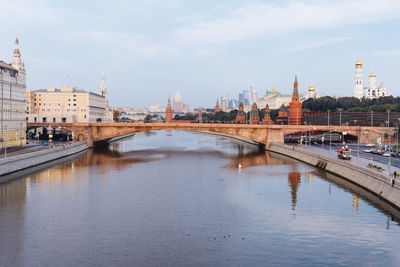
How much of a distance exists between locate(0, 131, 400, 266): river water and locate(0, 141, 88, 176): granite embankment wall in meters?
3.34

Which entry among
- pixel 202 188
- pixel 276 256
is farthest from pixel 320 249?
pixel 202 188

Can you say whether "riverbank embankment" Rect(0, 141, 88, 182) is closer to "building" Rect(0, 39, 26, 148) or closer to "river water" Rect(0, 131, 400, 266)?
"river water" Rect(0, 131, 400, 266)

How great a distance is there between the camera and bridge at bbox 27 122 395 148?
106m

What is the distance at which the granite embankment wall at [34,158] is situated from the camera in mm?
59469

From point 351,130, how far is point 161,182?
67723mm

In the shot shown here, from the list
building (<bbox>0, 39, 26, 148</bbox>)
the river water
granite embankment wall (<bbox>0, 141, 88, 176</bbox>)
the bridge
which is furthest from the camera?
the bridge

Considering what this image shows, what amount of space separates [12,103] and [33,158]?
2023 centimetres

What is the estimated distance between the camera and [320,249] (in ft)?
98.8

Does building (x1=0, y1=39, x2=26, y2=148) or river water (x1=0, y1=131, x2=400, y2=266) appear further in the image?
building (x1=0, y1=39, x2=26, y2=148)

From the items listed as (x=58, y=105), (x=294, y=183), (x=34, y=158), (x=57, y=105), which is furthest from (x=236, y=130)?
(x=57, y=105)

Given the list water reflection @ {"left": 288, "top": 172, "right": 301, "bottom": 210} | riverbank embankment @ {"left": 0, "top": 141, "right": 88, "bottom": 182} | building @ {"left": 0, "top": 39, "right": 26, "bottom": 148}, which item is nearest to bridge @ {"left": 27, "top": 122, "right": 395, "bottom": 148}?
riverbank embankment @ {"left": 0, "top": 141, "right": 88, "bottom": 182}

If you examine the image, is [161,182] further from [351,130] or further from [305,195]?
[351,130]

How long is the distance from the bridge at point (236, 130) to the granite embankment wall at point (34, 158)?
499 inches

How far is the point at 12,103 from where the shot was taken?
84.1 metres
